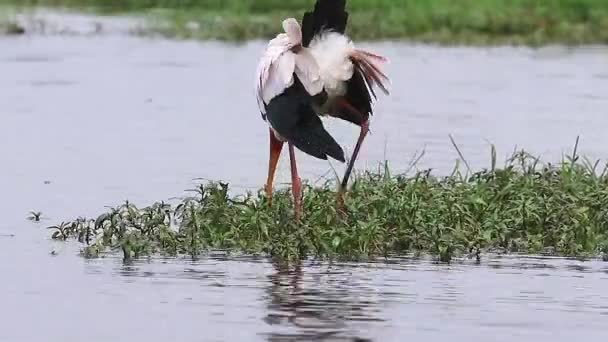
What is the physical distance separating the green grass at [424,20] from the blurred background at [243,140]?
49 mm

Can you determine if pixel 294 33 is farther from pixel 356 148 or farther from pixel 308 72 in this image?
pixel 356 148

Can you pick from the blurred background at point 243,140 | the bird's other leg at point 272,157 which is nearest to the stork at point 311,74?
the bird's other leg at point 272,157

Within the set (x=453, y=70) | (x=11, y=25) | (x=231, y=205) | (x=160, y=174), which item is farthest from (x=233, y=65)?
(x=231, y=205)

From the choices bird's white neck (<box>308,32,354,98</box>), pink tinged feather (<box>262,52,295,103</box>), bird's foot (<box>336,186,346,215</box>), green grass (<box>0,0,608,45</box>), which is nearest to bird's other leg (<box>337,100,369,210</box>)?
bird's foot (<box>336,186,346,215</box>)

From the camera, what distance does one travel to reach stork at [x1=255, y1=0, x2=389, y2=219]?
30.6ft

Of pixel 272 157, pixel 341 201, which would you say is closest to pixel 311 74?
pixel 341 201

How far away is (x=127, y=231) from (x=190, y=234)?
0.53 metres

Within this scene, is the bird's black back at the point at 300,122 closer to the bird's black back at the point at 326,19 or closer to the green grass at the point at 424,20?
the bird's black back at the point at 326,19

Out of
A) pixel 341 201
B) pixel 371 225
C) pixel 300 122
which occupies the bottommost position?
pixel 371 225

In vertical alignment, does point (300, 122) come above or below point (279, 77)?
below

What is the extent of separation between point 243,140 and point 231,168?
1.93m

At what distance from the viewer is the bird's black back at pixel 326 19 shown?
9414mm

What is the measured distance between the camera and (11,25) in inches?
1041

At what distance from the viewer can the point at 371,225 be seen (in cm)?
927
